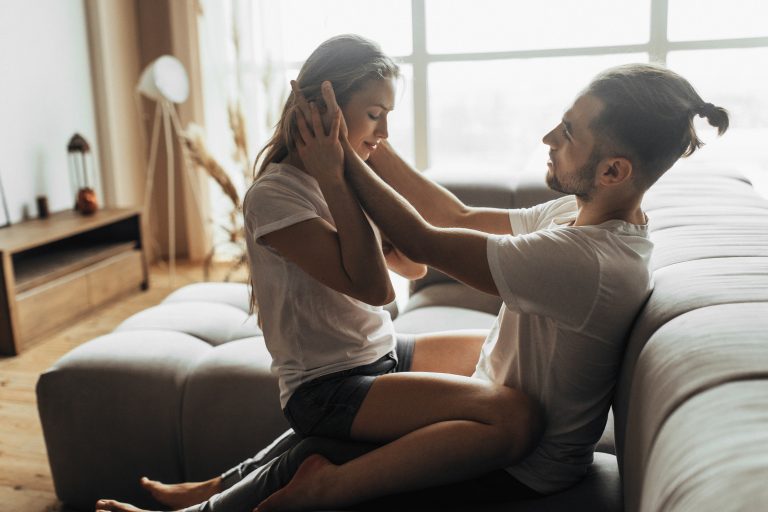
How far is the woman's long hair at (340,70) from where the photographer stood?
1405 millimetres

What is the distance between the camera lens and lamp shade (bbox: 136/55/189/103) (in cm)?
411

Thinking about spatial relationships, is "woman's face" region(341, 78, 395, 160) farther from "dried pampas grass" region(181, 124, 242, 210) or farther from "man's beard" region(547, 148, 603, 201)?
"dried pampas grass" region(181, 124, 242, 210)

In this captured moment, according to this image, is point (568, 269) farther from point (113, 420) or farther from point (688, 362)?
point (113, 420)

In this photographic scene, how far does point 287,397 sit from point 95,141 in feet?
11.6

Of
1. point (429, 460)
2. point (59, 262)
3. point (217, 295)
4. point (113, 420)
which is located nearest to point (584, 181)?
point (429, 460)

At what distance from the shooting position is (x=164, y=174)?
485 centimetres

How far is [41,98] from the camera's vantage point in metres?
4.05

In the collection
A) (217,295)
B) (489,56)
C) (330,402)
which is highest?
(489,56)

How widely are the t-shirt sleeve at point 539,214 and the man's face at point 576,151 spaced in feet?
0.68

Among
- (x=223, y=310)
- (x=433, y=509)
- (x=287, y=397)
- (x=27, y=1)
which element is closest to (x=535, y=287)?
(x=433, y=509)

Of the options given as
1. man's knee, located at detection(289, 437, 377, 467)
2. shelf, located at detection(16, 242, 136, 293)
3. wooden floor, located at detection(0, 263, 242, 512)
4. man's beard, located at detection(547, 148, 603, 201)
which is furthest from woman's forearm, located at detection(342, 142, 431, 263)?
shelf, located at detection(16, 242, 136, 293)

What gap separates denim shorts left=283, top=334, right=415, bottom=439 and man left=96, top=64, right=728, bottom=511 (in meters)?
0.03

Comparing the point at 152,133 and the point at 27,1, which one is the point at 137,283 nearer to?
the point at 152,133

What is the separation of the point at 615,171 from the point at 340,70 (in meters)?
0.51
